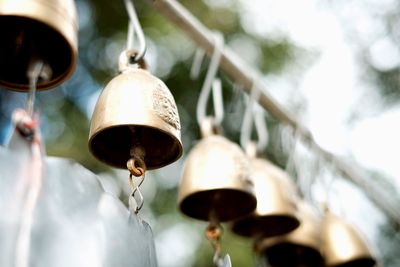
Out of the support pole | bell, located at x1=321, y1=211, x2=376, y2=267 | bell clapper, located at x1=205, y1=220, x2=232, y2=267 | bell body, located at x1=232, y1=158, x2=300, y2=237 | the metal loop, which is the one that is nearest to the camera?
the metal loop

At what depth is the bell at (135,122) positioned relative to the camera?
785 millimetres

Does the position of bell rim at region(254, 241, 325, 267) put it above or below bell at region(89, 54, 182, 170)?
below

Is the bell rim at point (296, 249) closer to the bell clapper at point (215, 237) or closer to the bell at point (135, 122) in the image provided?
the bell clapper at point (215, 237)

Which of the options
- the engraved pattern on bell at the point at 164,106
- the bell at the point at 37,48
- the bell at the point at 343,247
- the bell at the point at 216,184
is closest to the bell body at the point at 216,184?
the bell at the point at 216,184

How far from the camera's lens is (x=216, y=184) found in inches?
39.4

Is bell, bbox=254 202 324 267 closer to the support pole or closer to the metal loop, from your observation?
the support pole

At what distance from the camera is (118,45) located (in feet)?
10.2

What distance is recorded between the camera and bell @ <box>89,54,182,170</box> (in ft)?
2.57

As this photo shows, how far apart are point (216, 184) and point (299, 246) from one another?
460mm

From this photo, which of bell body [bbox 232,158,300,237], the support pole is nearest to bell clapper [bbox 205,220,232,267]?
bell body [bbox 232,158,300,237]

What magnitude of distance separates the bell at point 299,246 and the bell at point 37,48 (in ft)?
2.23

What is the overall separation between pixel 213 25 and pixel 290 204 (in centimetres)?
220

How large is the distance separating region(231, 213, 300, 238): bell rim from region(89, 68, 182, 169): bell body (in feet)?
1.42

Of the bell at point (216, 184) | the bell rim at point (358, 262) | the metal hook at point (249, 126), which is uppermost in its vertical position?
the bell at point (216, 184)
